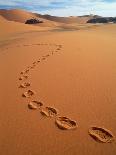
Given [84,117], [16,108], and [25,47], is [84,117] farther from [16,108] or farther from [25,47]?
[25,47]

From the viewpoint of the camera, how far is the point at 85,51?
22.2ft

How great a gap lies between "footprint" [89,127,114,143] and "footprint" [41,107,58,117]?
58 cm

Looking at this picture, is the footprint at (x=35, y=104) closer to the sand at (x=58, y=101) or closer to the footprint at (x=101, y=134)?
the sand at (x=58, y=101)

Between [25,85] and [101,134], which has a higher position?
[25,85]

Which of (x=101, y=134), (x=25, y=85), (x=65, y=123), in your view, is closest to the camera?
(x=101, y=134)

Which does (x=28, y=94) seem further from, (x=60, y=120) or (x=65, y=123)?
(x=65, y=123)

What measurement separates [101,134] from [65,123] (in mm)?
458

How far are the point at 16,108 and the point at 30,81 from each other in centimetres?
109

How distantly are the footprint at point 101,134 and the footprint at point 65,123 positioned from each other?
223mm

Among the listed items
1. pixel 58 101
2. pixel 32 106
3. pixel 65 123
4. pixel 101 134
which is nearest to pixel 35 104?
pixel 32 106

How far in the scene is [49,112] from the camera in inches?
131

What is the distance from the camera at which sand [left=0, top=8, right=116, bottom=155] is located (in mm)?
2660

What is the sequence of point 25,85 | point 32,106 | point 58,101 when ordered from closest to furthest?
point 32,106
point 58,101
point 25,85

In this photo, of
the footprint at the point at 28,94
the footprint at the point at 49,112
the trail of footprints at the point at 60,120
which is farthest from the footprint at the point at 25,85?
the footprint at the point at 49,112
